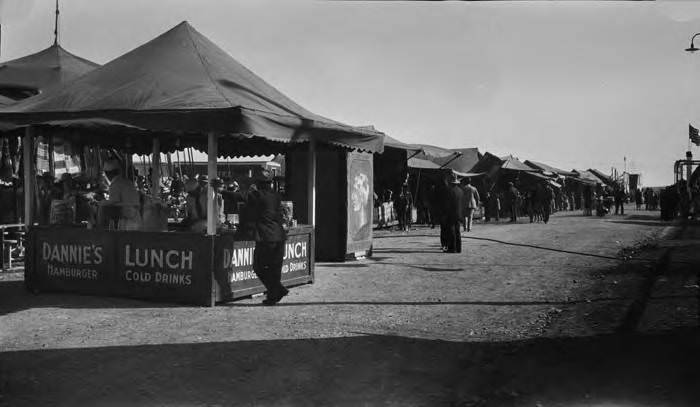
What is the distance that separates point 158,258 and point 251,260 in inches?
51.9

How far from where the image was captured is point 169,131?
980cm

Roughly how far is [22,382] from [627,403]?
4.55m

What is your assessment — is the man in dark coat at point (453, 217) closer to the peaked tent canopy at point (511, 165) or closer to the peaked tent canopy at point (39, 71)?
the peaked tent canopy at point (39, 71)

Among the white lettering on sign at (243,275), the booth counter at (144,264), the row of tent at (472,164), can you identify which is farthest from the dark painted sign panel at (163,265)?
the row of tent at (472,164)

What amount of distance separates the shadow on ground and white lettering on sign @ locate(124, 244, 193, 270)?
2708 millimetres

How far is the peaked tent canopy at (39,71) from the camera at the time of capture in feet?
55.6

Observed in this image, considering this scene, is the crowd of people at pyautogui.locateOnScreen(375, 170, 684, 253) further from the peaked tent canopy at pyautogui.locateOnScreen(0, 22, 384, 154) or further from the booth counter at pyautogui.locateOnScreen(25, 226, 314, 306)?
the booth counter at pyautogui.locateOnScreen(25, 226, 314, 306)

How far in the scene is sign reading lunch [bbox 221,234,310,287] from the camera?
9.72 meters

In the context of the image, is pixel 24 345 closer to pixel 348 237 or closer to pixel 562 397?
pixel 562 397

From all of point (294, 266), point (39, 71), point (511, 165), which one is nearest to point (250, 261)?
point (294, 266)

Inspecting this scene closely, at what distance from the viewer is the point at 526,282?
473 inches

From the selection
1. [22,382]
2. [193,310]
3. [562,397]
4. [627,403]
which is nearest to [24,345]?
[22,382]

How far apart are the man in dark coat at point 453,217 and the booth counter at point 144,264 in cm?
723

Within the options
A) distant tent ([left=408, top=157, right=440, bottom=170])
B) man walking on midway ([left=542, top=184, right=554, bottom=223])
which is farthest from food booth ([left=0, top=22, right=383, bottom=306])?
man walking on midway ([left=542, top=184, right=554, bottom=223])
